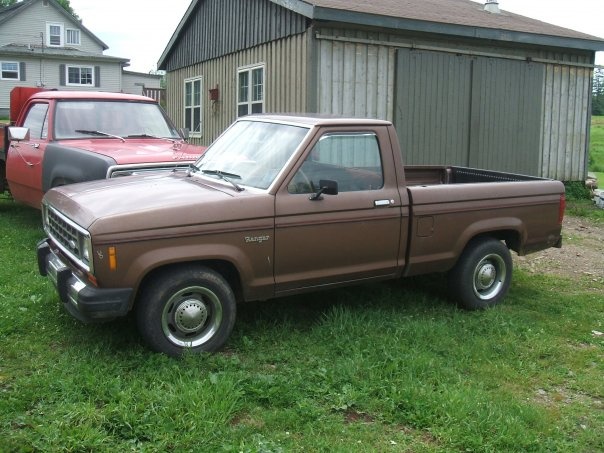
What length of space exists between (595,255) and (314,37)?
5.39 m

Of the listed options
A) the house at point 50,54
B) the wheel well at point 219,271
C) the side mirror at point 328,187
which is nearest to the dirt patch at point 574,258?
the side mirror at point 328,187

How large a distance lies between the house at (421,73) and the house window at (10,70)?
25043mm

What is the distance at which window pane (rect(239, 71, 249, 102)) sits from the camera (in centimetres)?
1314

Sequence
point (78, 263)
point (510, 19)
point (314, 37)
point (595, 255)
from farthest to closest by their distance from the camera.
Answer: point (510, 19) < point (314, 37) < point (595, 255) < point (78, 263)

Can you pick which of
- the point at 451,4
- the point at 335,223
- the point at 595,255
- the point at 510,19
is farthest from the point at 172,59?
the point at 335,223

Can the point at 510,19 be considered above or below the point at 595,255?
above

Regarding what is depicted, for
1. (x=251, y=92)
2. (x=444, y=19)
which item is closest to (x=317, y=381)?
(x=444, y=19)

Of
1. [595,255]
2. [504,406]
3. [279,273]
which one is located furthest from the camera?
[595,255]

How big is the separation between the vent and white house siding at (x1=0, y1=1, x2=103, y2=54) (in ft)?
102

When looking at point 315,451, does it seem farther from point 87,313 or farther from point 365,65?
point 365,65

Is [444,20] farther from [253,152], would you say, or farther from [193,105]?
[253,152]

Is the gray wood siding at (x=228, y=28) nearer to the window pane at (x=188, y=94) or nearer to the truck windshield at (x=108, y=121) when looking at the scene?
the window pane at (x=188, y=94)

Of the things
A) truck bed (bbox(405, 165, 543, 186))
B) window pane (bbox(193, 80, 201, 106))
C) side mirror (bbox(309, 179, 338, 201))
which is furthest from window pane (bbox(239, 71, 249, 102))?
side mirror (bbox(309, 179, 338, 201))

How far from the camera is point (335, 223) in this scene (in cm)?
499
